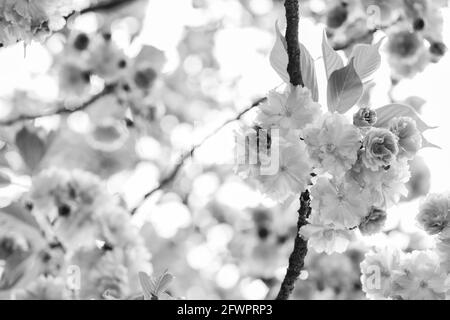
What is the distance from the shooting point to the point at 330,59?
915 mm

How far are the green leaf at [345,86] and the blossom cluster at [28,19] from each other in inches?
20.8

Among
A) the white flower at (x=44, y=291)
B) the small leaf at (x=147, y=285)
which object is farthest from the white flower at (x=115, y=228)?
the small leaf at (x=147, y=285)

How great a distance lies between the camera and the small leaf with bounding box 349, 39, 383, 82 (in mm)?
899

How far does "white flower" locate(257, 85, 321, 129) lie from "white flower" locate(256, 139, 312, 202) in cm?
3

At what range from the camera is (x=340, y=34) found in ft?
5.29

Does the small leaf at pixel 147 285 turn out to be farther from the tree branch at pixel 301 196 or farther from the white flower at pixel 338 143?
the white flower at pixel 338 143

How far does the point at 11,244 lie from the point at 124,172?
61.4 inches

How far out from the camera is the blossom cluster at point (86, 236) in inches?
54.2

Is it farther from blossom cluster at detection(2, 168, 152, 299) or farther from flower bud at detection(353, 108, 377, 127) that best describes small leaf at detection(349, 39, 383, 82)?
blossom cluster at detection(2, 168, 152, 299)

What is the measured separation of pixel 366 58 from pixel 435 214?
0.27 m

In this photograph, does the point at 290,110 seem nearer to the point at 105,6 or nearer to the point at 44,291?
the point at 44,291

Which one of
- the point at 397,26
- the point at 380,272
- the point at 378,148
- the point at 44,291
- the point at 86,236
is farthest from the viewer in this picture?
the point at 397,26

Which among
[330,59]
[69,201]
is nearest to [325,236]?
[330,59]
